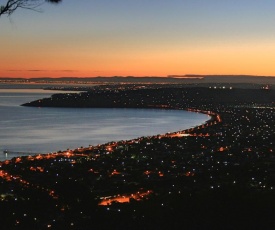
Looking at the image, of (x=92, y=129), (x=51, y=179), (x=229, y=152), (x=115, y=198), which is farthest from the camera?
(x=92, y=129)

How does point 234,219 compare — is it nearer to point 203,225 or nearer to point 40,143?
point 203,225

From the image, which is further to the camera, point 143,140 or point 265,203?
point 143,140

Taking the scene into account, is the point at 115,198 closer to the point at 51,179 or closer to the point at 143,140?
the point at 51,179

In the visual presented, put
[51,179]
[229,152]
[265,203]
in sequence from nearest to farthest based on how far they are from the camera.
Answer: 1. [265,203]
2. [51,179]
3. [229,152]

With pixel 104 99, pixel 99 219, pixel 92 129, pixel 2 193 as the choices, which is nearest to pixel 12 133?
pixel 92 129

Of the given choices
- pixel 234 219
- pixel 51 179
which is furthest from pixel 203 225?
pixel 51 179

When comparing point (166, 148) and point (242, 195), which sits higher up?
point (242, 195)
